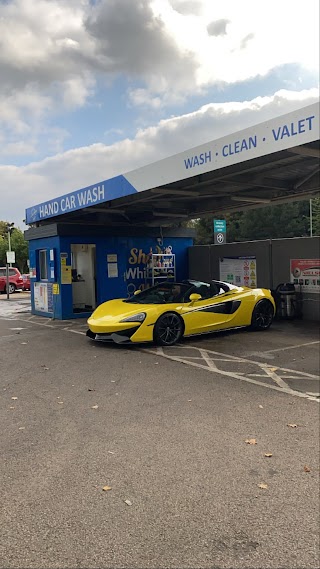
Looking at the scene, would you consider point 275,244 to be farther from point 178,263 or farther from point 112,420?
point 112,420

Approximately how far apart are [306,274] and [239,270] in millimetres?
2495

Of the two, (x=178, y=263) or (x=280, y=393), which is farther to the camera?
(x=178, y=263)

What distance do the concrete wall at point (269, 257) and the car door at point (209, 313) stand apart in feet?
11.7

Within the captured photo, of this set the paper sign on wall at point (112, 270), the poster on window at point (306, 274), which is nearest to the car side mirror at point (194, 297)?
the poster on window at point (306, 274)

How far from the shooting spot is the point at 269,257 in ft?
44.3

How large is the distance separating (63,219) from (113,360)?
8.20m

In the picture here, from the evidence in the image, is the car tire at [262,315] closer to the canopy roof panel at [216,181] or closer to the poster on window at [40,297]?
the canopy roof panel at [216,181]

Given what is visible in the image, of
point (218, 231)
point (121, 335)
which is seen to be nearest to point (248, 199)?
point (218, 231)

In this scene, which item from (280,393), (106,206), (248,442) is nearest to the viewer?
(248,442)

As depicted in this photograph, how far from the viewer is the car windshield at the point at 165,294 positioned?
9.24m

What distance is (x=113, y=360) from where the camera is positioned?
24.8ft

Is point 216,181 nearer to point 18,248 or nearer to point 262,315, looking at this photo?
point 262,315

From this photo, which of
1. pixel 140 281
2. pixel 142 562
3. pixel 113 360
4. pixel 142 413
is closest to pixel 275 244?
pixel 140 281

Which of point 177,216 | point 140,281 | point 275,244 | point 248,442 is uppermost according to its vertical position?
point 177,216
